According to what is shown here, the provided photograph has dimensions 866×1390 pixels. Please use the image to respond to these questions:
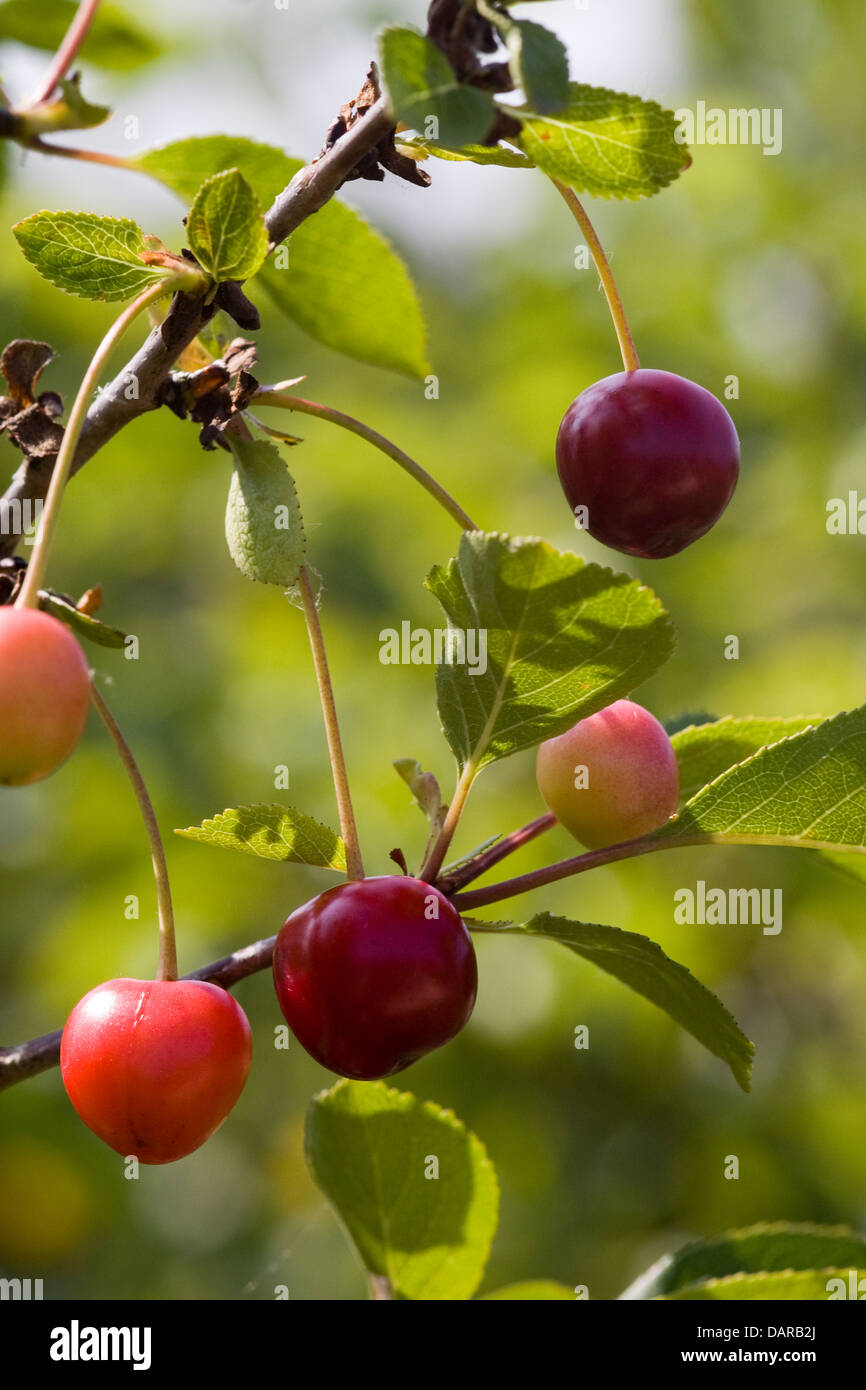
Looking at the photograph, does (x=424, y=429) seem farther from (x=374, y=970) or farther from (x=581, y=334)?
(x=374, y=970)

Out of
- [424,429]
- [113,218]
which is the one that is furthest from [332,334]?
[424,429]

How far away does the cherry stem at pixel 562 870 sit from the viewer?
1.04 metres

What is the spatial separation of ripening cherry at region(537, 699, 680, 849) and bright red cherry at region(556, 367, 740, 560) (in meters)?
0.16

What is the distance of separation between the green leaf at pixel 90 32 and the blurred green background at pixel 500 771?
A: 73.1 inches

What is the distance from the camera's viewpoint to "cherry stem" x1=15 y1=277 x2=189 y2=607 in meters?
0.83

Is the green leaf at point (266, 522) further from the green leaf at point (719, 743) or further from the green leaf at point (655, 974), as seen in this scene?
the green leaf at point (719, 743)

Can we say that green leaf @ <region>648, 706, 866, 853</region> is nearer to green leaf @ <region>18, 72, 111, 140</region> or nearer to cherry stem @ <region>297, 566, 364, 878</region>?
cherry stem @ <region>297, 566, 364, 878</region>

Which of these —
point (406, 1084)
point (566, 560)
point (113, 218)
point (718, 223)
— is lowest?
point (406, 1084)

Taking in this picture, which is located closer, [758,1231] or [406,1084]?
[758,1231]

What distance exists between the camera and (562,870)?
1.08 metres

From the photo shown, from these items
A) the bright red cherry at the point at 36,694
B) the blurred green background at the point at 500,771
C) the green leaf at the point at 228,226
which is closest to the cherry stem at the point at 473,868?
the bright red cherry at the point at 36,694

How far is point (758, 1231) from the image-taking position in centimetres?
121

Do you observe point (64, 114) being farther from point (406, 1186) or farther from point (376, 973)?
point (406, 1186)

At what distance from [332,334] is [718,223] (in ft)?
13.7
